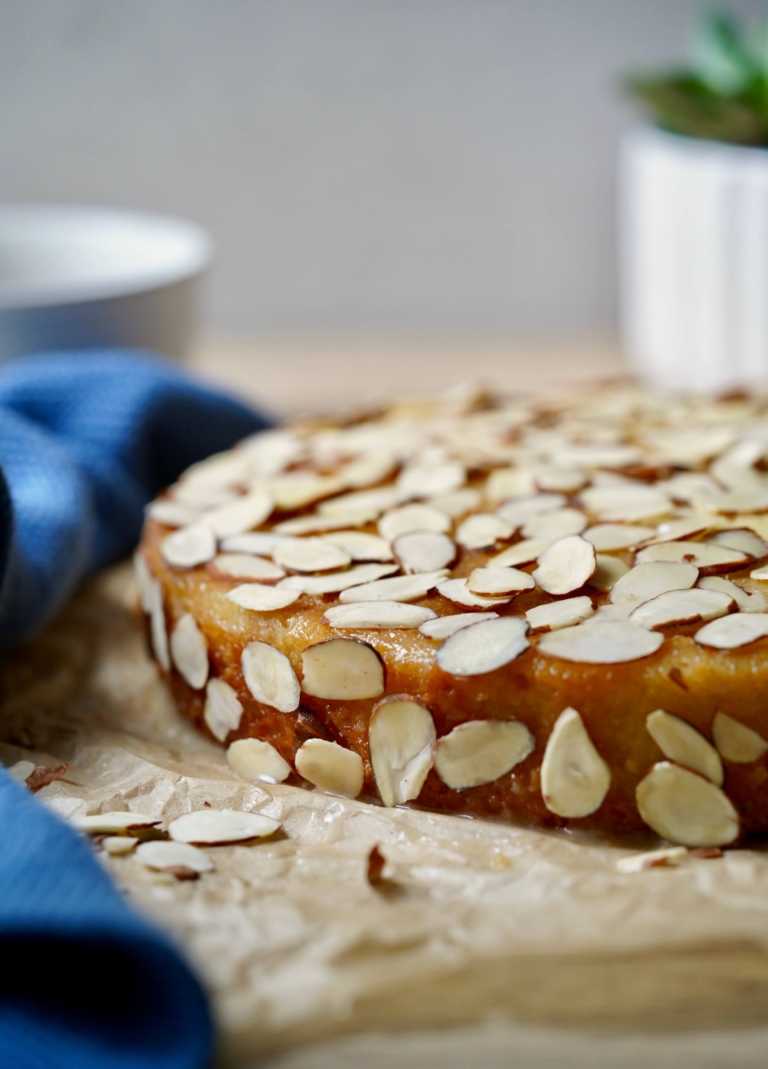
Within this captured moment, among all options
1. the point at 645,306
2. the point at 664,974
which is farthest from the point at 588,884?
the point at 645,306

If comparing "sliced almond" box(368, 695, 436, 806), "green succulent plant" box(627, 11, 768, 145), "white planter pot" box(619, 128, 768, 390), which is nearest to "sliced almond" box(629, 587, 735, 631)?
"sliced almond" box(368, 695, 436, 806)

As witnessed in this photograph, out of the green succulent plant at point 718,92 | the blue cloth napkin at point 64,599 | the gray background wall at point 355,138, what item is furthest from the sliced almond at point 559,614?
the gray background wall at point 355,138

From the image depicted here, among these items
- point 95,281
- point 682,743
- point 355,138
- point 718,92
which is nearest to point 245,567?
point 682,743

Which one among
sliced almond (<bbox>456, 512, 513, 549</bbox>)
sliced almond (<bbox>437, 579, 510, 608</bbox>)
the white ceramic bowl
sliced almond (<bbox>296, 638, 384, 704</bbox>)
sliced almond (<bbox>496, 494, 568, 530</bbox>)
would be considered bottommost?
sliced almond (<bbox>296, 638, 384, 704</bbox>)

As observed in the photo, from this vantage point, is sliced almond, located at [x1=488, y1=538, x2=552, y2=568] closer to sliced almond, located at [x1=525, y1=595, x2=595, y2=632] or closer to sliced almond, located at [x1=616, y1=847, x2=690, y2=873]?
sliced almond, located at [x1=525, y1=595, x2=595, y2=632]

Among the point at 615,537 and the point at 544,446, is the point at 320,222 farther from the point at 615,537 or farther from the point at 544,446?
the point at 615,537

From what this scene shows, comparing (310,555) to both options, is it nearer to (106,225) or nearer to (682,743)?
(682,743)

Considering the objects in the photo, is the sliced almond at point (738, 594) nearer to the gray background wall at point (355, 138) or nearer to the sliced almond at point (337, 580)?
the sliced almond at point (337, 580)
